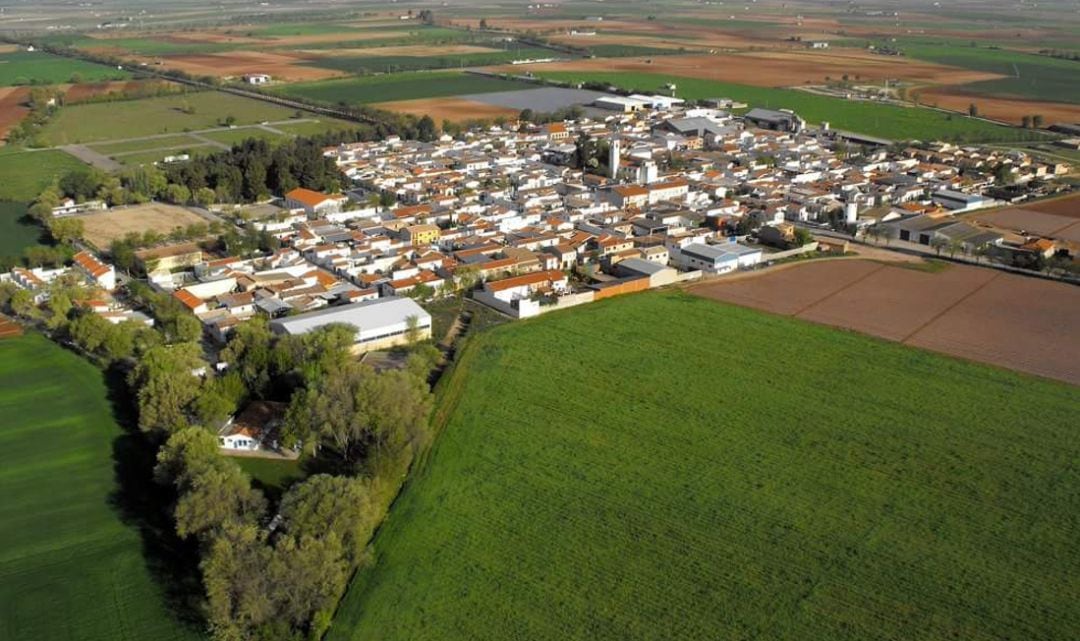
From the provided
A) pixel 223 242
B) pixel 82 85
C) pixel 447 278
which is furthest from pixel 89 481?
pixel 82 85

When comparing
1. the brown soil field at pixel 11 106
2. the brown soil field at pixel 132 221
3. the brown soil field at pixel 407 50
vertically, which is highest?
the brown soil field at pixel 407 50

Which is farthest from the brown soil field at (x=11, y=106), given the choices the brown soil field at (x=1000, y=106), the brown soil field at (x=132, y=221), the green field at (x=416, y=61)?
the brown soil field at (x=1000, y=106)

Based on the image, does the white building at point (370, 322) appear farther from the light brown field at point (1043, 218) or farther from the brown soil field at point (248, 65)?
the brown soil field at point (248, 65)

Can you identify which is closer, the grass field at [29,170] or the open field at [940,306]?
the open field at [940,306]

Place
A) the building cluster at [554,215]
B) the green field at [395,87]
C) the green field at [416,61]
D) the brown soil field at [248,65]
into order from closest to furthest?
the building cluster at [554,215] < the green field at [395,87] < the brown soil field at [248,65] < the green field at [416,61]

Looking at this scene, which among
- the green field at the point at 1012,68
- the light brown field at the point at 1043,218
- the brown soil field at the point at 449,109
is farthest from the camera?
the green field at the point at 1012,68

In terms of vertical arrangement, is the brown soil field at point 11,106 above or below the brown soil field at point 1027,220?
above
